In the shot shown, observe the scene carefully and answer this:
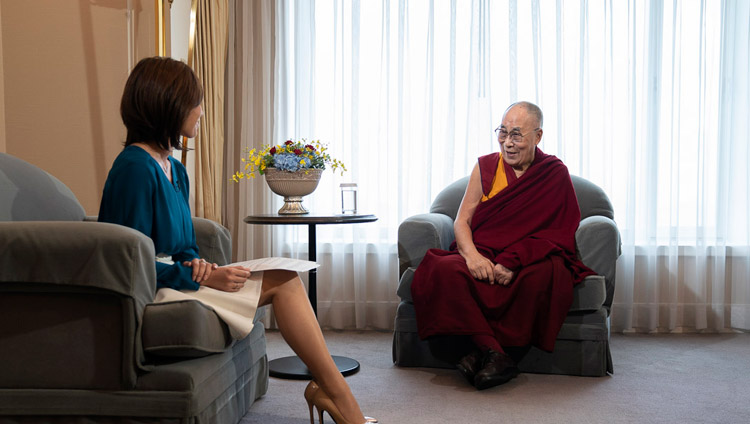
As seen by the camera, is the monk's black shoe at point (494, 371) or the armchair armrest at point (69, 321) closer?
the armchair armrest at point (69, 321)

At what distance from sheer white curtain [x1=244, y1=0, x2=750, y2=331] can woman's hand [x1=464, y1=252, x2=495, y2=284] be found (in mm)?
1079

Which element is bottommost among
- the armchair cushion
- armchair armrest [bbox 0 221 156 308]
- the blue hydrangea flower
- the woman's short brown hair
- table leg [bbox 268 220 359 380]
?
table leg [bbox 268 220 359 380]

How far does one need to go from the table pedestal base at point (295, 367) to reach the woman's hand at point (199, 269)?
101cm

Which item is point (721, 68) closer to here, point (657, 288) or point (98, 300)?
point (657, 288)

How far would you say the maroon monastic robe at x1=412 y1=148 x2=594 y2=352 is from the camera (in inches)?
116

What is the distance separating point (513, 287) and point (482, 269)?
148 millimetres

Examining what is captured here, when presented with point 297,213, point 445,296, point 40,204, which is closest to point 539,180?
point 445,296

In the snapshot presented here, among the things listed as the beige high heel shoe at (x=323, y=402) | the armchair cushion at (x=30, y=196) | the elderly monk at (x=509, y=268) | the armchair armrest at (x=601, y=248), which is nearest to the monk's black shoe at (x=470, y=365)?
the elderly monk at (x=509, y=268)

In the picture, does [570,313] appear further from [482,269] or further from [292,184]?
[292,184]

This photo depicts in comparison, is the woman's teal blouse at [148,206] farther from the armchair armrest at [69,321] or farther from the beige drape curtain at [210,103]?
the beige drape curtain at [210,103]

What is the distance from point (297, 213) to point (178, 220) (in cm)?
111

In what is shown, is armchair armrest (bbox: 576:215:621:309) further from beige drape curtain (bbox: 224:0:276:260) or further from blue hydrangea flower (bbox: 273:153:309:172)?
beige drape curtain (bbox: 224:0:276:260)

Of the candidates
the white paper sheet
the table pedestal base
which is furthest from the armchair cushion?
the table pedestal base

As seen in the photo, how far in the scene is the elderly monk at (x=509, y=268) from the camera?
294cm
